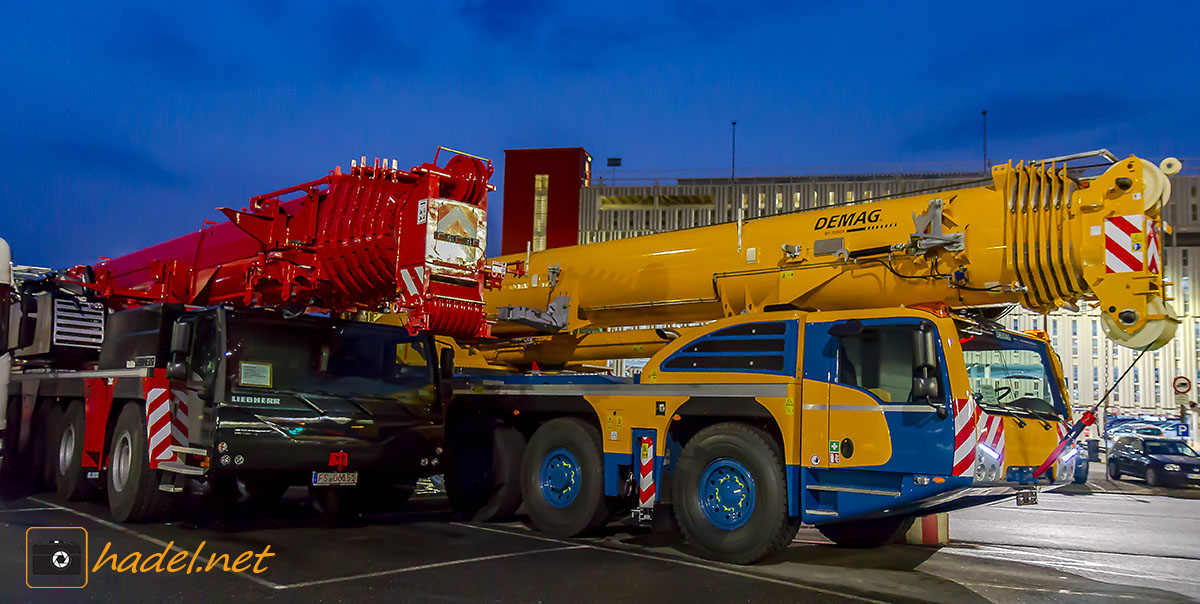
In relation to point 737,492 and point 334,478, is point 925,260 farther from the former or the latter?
point 334,478

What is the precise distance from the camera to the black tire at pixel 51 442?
40.7ft

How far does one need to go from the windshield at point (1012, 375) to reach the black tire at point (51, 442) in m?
11.0

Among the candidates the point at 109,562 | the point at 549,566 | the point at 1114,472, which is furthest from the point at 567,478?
the point at 1114,472

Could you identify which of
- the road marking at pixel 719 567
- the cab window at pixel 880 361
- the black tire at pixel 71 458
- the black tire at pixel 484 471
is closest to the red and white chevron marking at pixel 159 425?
the black tire at pixel 71 458

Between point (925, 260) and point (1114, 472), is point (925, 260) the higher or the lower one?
the higher one

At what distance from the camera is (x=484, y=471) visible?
37.0ft

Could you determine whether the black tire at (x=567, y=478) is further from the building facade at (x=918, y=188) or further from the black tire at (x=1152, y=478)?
the building facade at (x=918, y=188)

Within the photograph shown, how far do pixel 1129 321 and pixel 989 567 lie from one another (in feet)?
9.29

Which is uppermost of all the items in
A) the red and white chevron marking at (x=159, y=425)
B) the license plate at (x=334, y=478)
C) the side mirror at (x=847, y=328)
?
the side mirror at (x=847, y=328)

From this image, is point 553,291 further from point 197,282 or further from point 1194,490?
point 1194,490

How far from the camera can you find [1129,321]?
7617 mm

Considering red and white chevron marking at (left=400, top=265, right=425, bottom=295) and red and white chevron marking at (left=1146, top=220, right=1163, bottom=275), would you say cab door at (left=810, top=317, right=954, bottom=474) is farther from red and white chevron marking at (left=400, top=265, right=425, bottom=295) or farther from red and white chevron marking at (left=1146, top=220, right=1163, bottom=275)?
red and white chevron marking at (left=400, top=265, right=425, bottom=295)

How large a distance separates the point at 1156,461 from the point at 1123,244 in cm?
2010

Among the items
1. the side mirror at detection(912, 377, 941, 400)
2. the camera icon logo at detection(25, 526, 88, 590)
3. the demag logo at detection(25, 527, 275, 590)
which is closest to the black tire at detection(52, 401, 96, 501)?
the camera icon logo at detection(25, 526, 88, 590)
